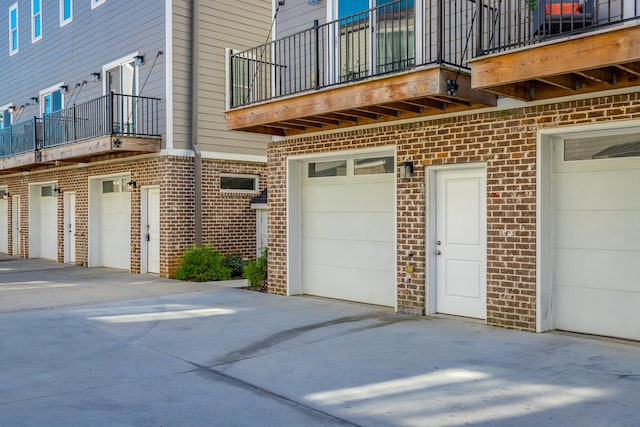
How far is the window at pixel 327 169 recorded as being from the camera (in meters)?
9.95

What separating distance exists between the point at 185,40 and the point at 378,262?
7403mm

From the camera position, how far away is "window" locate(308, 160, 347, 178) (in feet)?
32.7

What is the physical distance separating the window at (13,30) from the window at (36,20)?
153 centimetres

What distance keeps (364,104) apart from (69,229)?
12.8m

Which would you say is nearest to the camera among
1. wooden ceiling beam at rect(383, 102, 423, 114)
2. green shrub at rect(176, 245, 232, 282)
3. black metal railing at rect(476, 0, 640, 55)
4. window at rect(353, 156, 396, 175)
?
black metal railing at rect(476, 0, 640, 55)

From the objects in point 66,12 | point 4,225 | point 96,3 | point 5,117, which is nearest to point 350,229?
point 96,3

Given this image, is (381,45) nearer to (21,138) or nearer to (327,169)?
(327,169)

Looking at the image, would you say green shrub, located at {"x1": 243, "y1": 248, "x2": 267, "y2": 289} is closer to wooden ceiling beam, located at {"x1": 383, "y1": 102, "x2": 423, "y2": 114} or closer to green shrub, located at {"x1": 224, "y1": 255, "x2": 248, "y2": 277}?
green shrub, located at {"x1": 224, "y1": 255, "x2": 248, "y2": 277}

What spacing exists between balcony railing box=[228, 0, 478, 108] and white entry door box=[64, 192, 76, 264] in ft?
31.4

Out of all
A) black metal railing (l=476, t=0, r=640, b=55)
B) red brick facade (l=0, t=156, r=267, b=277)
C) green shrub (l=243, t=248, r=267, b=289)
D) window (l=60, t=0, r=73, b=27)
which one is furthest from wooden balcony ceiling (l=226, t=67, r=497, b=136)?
window (l=60, t=0, r=73, b=27)

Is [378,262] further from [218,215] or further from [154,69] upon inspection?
[154,69]

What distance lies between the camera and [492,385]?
5195 millimetres

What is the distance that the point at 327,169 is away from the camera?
10203 mm

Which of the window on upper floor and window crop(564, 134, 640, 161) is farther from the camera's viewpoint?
the window on upper floor
